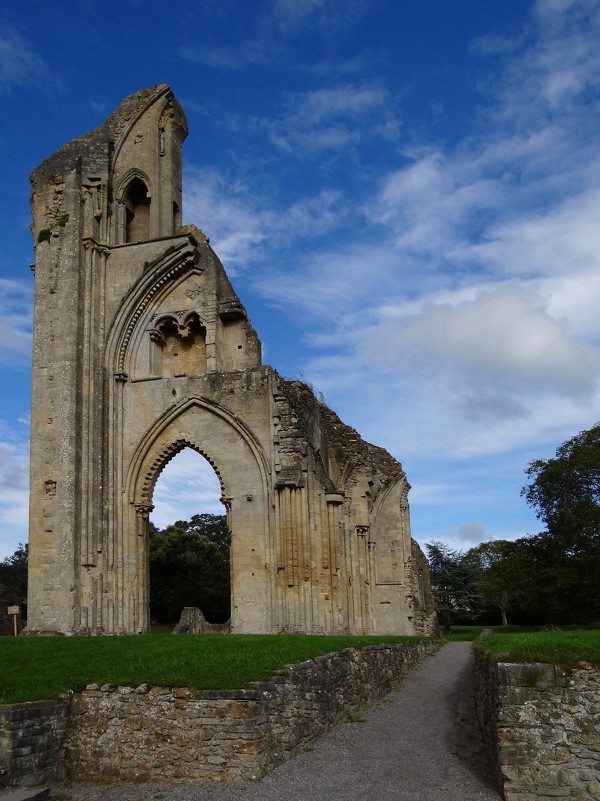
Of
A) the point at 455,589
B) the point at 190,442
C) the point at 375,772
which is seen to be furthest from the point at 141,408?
the point at 455,589

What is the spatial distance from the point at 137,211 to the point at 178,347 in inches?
176

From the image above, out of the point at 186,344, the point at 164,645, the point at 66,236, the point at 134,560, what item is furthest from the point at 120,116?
the point at 164,645

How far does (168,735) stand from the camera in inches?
311

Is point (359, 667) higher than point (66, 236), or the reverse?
point (66, 236)

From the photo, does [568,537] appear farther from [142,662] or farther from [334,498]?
[142,662]

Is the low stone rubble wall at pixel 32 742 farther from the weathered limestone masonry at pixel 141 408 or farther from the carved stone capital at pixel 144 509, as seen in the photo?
the carved stone capital at pixel 144 509

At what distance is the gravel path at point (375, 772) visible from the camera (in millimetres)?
7270

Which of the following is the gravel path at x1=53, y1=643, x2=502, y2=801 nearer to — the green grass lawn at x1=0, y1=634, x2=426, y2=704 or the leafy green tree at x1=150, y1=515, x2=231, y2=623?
the green grass lawn at x1=0, y1=634, x2=426, y2=704

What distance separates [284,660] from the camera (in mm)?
9453

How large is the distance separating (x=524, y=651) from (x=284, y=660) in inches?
128

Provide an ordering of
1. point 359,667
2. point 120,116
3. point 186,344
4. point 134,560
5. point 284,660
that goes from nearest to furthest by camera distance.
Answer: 1. point 284,660
2. point 359,667
3. point 134,560
4. point 186,344
5. point 120,116

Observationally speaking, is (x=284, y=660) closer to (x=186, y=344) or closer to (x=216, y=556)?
(x=186, y=344)

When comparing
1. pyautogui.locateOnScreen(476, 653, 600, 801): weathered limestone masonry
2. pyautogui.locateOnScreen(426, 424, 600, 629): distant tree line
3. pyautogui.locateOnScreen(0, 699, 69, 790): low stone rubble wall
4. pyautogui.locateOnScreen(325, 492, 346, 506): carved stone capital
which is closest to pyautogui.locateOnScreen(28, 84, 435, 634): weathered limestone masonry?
pyautogui.locateOnScreen(325, 492, 346, 506): carved stone capital

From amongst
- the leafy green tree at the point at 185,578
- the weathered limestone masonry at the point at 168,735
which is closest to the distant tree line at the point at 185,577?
the leafy green tree at the point at 185,578
